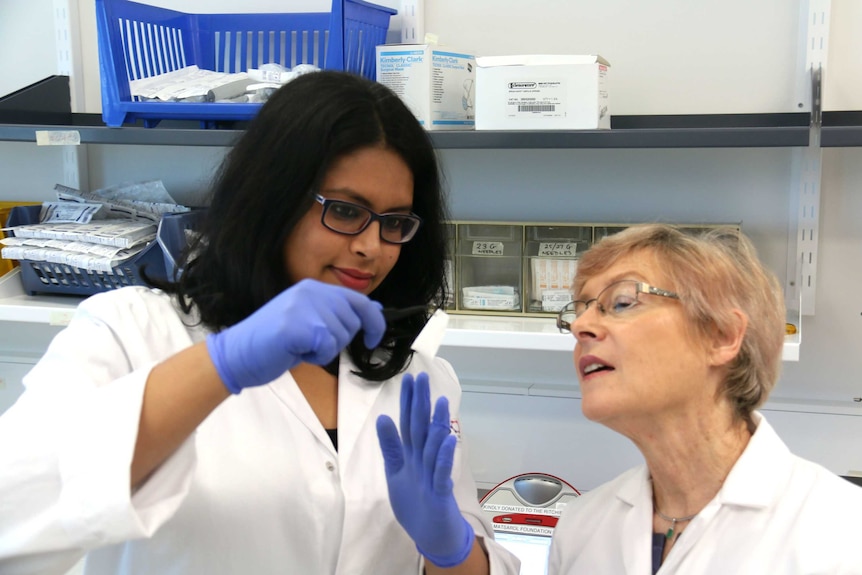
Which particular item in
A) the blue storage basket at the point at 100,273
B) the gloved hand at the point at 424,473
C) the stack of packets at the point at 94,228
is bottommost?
the gloved hand at the point at 424,473

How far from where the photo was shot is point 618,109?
2119 millimetres

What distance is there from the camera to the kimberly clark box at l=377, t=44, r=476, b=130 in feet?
6.16

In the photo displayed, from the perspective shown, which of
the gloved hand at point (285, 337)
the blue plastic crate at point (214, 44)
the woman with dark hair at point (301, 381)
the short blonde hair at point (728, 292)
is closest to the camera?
the gloved hand at point (285, 337)

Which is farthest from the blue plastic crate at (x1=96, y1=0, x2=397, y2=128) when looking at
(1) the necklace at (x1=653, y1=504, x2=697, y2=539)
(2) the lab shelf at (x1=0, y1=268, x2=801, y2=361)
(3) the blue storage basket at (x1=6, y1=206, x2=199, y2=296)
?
(1) the necklace at (x1=653, y1=504, x2=697, y2=539)

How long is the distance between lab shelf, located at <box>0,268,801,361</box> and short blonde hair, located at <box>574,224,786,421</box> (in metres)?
0.45

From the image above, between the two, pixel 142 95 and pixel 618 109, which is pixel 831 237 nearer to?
pixel 618 109

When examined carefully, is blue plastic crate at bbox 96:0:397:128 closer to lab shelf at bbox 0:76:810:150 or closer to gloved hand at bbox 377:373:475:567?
lab shelf at bbox 0:76:810:150

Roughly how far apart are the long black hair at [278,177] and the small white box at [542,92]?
0.48m

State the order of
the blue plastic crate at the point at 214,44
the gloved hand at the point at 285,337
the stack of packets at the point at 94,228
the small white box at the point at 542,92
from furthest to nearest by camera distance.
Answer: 1. the stack of packets at the point at 94,228
2. the blue plastic crate at the point at 214,44
3. the small white box at the point at 542,92
4. the gloved hand at the point at 285,337

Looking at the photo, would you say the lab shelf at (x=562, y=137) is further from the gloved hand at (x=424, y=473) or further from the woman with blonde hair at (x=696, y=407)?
the gloved hand at (x=424, y=473)

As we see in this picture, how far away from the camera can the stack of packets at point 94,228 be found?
204 centimetres

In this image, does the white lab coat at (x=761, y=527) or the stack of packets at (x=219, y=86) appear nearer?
the white lab coat at (x=761, y=527)

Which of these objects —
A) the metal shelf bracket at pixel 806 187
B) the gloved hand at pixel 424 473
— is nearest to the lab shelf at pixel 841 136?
the metal shelf bracket at pixel 806 187

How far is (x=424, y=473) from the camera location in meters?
1.19
